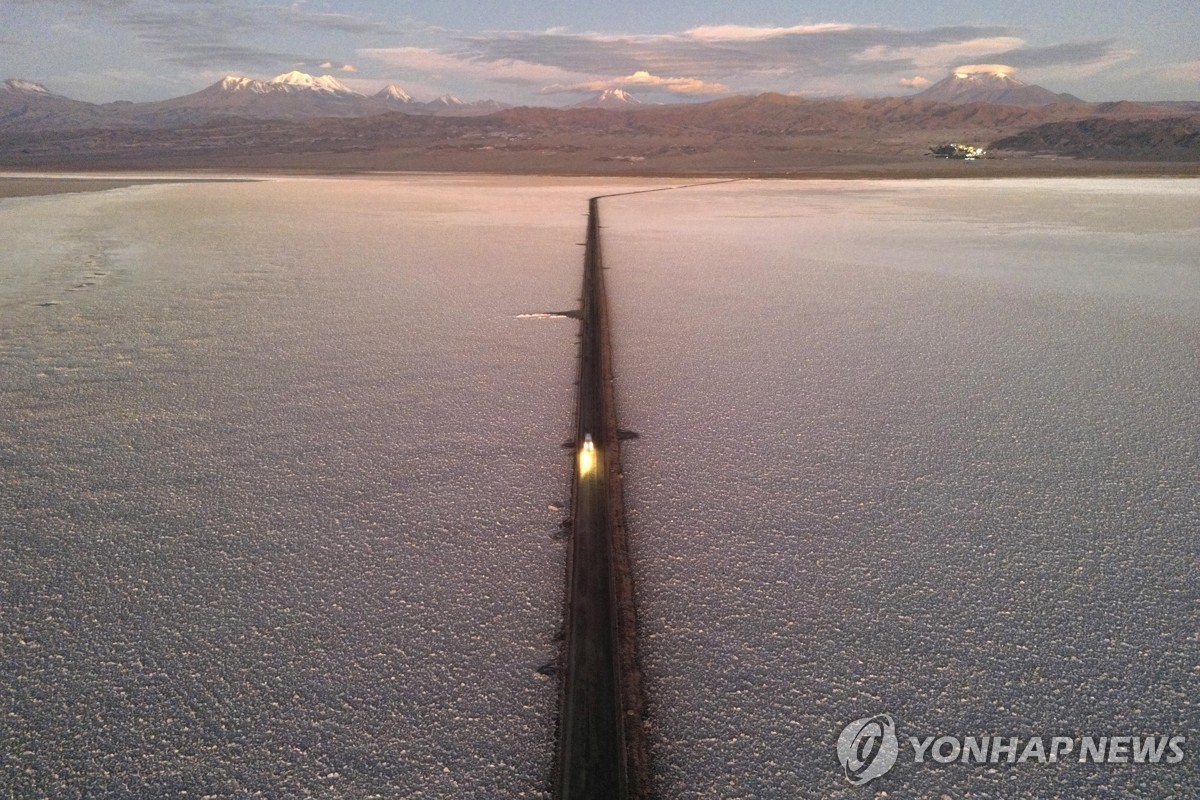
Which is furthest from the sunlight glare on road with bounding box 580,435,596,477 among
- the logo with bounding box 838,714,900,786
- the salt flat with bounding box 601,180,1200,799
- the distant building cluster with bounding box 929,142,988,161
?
the distant building cluster with bounding box 929,142,988,161

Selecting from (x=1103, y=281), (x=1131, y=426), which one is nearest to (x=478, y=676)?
(x=1131, y=426)

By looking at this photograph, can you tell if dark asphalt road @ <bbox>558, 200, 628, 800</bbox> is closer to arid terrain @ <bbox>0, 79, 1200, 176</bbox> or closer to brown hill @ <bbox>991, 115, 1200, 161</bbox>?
arid terrain @ <bbox>0, 79, 1200, 176</bbox>

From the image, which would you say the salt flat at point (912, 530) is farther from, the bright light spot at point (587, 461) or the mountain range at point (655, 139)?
the mountain range at point (655, 139)

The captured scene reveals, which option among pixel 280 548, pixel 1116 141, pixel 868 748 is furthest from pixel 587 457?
pixel 1116 141

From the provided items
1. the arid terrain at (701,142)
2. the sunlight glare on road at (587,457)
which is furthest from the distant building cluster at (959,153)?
the sunlight glare on road at (587,457)

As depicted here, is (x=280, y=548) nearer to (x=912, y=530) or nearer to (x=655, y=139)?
(x=912, y=530)

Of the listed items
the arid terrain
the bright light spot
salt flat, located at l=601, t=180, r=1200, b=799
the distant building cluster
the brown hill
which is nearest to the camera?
salt flat, located at l=601, t=180, r=1200, b=799
